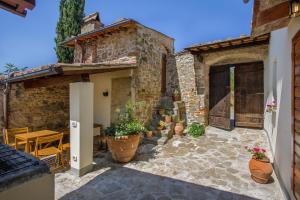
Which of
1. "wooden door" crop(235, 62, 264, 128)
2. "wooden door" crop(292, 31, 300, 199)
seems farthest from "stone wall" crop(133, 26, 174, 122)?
"wooden door" crop(292, 31, 300, 199)

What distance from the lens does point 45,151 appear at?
4.35 m

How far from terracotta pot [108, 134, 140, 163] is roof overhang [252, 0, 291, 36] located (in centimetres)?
377

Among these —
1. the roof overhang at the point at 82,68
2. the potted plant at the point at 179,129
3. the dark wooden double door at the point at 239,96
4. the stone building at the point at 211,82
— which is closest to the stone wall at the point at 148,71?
the stone building at the point at 211,82

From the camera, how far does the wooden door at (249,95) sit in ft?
23.6

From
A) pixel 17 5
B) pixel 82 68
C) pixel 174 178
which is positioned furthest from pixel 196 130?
pixel 17 5

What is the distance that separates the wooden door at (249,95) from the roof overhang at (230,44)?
1.26m

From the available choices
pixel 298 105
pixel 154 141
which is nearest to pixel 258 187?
pixel 298 105

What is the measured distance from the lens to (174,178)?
393 centimetres

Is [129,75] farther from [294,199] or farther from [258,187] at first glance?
[294,199]

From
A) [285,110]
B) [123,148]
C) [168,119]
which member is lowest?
[123,148]

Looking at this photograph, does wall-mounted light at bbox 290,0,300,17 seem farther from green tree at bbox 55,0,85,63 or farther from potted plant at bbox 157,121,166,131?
green tree at bbox 55,0,85,63

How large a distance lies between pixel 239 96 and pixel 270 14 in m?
5.88

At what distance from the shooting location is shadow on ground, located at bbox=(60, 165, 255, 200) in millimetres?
3219

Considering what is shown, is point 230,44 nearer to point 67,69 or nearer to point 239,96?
point 239,96
